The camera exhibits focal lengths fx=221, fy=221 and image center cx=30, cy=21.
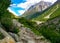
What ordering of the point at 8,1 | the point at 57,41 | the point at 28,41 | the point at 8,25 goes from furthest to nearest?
the point at 57,41
the point at 8,1
the point at 8,25
the point at 28,41

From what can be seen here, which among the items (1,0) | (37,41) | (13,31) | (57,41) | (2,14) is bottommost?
(57,41)

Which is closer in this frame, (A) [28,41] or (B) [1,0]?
(A) [28,41]

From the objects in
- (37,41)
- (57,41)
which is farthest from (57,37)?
(37,41)

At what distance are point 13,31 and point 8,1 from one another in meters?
6.00

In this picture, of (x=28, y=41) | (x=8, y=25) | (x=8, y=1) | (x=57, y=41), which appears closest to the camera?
(x=28, y=41)

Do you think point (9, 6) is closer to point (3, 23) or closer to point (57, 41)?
point (3, 23)

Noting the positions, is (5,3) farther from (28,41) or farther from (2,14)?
(28,41)

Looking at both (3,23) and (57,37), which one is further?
(57,37)

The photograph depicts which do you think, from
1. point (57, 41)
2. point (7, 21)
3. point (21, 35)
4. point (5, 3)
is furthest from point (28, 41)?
point (57, 41)

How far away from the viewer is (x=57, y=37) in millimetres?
48938

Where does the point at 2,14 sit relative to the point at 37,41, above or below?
above

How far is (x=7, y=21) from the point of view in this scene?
34812mm

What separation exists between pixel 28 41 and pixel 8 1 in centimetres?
881

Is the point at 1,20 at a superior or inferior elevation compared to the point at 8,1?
inferior
